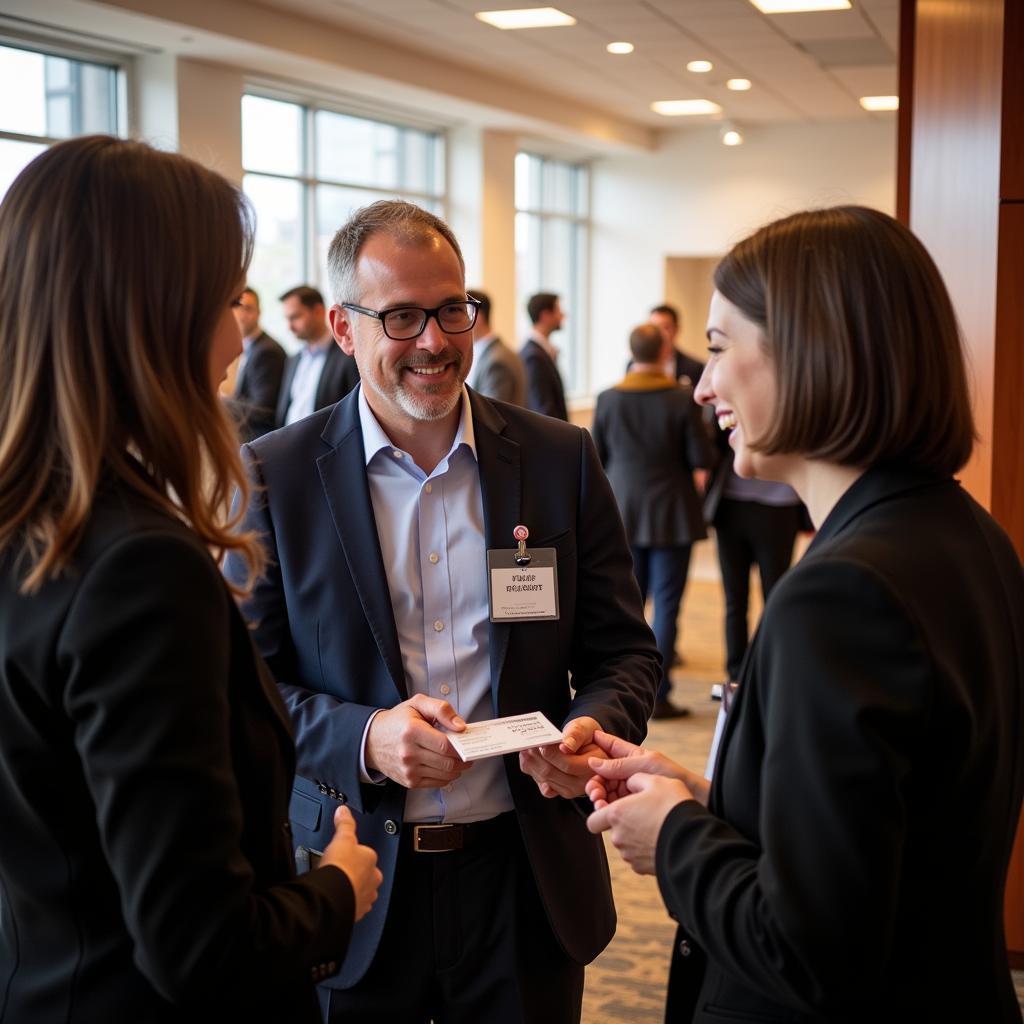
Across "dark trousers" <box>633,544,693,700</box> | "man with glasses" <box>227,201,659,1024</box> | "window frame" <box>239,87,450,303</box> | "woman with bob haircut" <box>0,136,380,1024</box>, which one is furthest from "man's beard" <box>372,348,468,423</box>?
"window frame" <box>239,87,450,303</box>

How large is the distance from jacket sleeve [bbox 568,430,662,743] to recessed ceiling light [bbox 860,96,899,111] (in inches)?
451

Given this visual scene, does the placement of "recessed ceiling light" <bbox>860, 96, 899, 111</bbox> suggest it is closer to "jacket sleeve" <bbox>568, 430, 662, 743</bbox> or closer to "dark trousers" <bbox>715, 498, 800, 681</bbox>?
"dark trousers" <bbox>715, 498, 800, 681</bbox>

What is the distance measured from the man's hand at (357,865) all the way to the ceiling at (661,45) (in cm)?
792

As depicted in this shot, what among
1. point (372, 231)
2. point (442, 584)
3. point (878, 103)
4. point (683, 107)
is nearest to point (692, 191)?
point (683, 107)

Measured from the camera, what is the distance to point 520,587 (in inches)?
77.2

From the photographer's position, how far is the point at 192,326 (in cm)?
120

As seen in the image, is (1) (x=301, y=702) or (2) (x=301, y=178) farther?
(2) (x=301, y=178)

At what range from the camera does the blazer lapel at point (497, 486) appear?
6.42 feet

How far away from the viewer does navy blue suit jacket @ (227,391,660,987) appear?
190cm

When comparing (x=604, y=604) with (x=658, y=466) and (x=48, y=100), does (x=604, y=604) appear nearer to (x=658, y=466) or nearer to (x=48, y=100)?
(x=658, y=466)

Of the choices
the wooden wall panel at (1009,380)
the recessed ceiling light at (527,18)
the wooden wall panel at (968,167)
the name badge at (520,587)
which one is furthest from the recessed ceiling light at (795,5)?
the name badge at (520,587)

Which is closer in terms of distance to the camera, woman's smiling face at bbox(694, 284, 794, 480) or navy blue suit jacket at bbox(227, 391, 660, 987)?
woman's smiling face at bbox(694, 284, 794, 480)

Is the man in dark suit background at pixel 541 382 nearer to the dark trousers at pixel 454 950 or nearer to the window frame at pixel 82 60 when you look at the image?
the window frame at pixel 82 60

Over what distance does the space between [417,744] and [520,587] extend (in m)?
0.34
